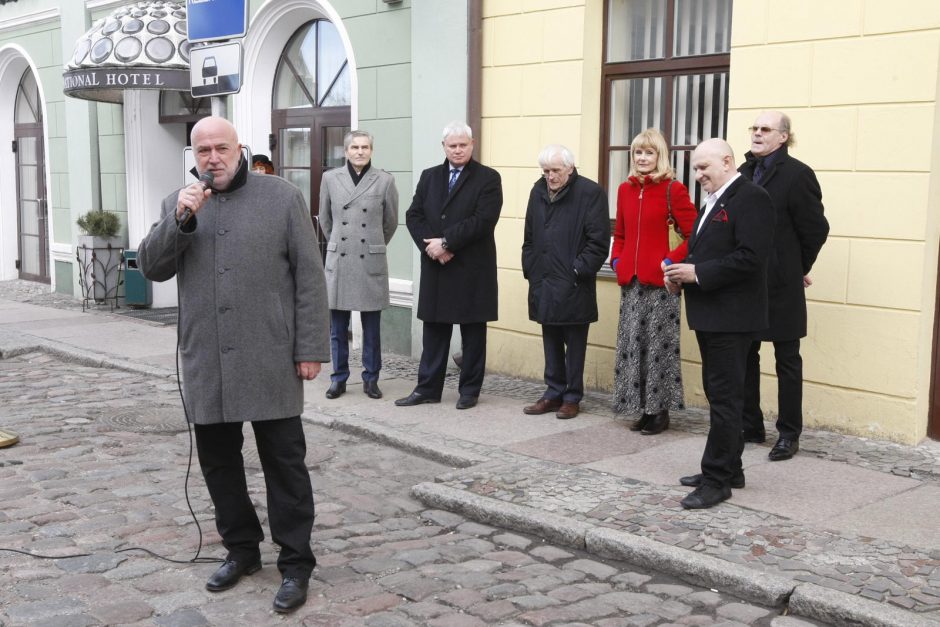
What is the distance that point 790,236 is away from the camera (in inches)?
244

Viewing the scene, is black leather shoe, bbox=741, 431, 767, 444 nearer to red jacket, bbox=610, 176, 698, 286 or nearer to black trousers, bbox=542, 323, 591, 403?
red jacket, bbox=610, 176, 698, 286

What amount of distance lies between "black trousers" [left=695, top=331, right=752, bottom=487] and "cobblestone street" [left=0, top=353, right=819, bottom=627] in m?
0.90

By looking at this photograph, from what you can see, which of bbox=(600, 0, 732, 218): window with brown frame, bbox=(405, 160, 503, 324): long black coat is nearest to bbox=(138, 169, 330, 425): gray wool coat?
bbox=(405, 160, 503, 324): long black coat

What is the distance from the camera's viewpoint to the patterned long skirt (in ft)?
22.7

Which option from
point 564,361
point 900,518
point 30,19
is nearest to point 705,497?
point 900,518

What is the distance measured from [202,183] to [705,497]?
2882 mm

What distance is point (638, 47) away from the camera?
849cm

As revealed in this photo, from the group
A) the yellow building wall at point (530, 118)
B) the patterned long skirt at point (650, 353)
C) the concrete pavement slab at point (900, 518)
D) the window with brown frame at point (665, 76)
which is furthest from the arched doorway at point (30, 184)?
the concrete pavement slab at point (900, 518)

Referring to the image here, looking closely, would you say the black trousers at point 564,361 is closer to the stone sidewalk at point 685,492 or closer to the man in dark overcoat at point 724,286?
the stone sidewalk at point 685,492

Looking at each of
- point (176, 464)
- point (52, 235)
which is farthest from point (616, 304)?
point (52, 235)

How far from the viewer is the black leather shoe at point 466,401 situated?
7.81 meters

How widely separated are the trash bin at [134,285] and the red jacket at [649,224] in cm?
803

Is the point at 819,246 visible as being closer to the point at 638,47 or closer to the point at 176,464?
the point at 638,47

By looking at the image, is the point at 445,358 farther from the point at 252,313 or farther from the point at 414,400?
the point at 252,313
